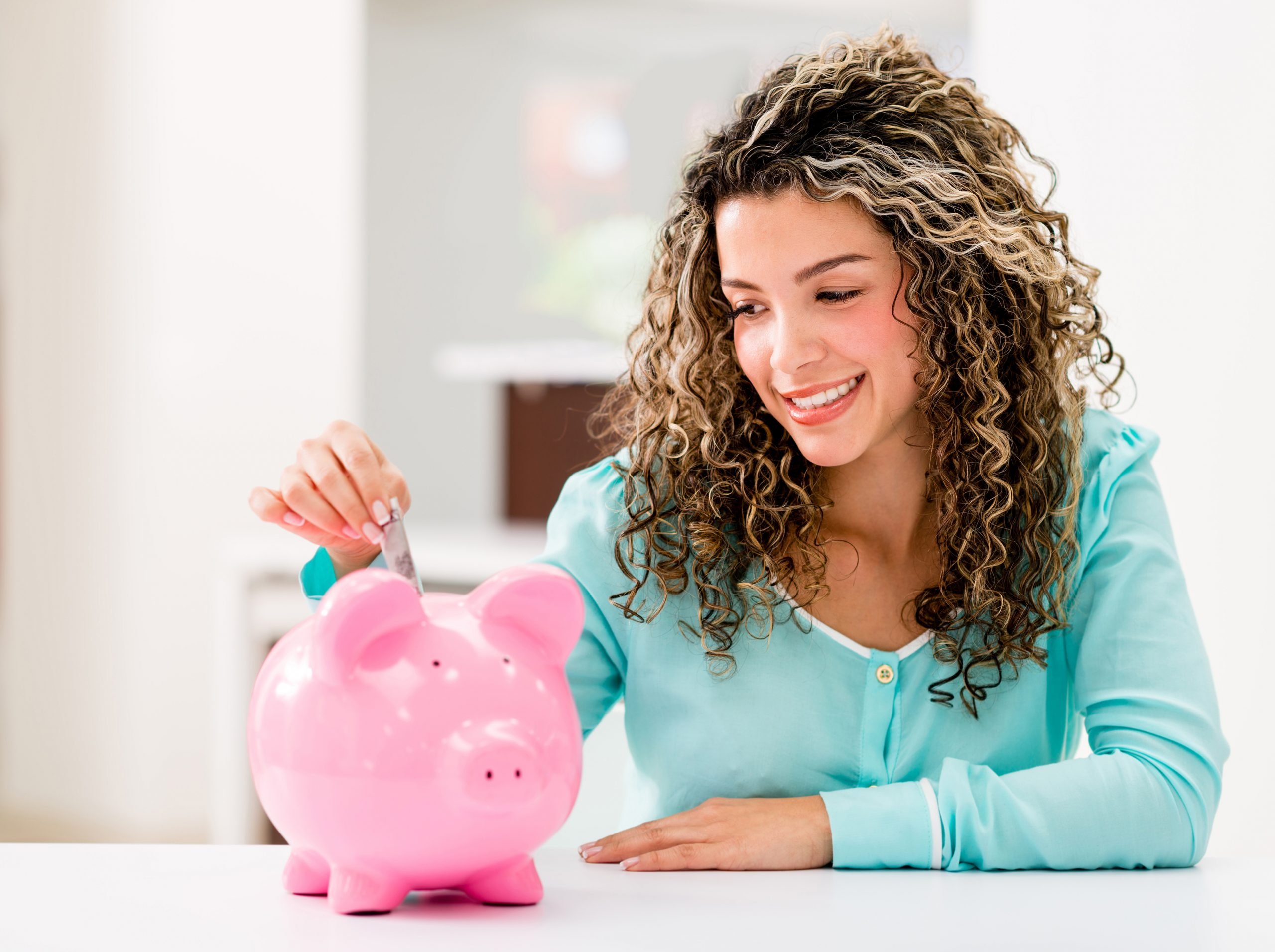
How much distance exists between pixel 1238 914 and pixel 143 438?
10.6 feet

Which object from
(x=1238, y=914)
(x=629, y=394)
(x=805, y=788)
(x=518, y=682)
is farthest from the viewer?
(x=629, y=394)

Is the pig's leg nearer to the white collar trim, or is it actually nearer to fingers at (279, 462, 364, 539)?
fingers at (279, 462, 364, 539)

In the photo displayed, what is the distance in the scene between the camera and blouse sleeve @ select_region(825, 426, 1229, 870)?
975mm

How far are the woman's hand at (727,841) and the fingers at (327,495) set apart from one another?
29 cm

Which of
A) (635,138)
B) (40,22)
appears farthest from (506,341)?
(40,22)

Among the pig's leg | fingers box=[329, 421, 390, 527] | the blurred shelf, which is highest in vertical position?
the blurred shelf

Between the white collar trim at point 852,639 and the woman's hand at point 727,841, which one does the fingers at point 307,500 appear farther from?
the white collar trim at point 852,639

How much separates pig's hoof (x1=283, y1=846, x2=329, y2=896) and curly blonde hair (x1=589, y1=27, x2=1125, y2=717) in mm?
417

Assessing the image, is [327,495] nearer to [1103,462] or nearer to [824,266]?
[824,266]

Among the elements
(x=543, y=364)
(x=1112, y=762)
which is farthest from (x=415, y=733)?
(x=543, y=364)

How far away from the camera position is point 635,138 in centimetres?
469

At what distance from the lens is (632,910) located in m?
0.82

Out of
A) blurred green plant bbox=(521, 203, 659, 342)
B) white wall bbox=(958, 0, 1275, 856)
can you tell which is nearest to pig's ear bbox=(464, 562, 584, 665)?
white wall bbox=(958, 0, 1275, 856)

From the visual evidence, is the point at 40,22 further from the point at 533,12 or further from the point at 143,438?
the point at 533,12
